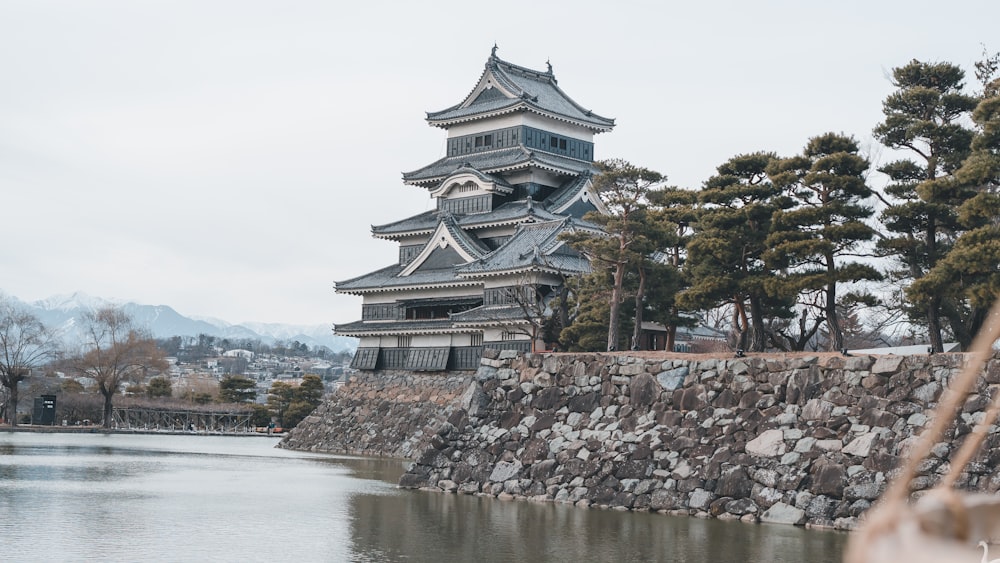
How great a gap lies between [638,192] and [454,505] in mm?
9834

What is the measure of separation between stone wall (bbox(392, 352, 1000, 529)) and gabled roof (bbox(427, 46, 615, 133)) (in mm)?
20373

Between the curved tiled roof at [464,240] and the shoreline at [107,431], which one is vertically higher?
the curved tiled roof at [464,240]

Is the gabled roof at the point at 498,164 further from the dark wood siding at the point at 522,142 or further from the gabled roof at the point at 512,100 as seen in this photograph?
the gabled roof at the point at 512,100

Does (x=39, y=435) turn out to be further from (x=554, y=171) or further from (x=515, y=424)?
(x=515, y=424)

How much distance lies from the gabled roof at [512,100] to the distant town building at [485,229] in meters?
0.06

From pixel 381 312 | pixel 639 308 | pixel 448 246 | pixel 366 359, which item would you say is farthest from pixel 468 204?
pixel 639 308

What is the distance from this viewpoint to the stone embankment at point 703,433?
59.1 feet

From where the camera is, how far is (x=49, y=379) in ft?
190

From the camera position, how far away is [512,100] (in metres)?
42.7

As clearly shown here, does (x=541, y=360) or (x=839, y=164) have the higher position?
(x=839, y=164)

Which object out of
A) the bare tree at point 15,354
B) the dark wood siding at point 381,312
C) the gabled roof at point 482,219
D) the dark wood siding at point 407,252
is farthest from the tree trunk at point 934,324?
the bare tree at point 15,354

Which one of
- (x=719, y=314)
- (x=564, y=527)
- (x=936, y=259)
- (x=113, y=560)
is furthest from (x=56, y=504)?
(x=719, y=314)

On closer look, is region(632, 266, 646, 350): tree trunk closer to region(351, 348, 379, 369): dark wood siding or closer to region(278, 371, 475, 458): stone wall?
region(278, 371, 475, 458): stone wall

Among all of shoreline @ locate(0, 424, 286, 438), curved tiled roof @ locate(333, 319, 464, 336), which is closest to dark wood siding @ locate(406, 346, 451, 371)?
curved tiled roof @ locate(333, 319, 464, 336)
